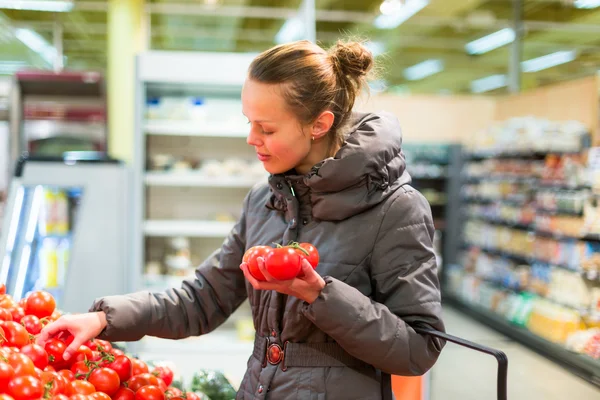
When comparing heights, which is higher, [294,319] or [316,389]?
[294,319]

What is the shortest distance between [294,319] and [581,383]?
4.67 metres

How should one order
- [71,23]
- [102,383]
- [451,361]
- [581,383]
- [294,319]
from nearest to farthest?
1. [294,319]
2. [102,383]
3. [581,383]
4. [451,361]
5. [71,23]

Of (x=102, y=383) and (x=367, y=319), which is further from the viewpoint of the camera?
(x=102, y=383)

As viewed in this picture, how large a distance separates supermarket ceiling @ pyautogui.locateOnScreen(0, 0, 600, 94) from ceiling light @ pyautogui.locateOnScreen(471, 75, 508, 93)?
817 millimetres

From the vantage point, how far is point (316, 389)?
5.01 ft

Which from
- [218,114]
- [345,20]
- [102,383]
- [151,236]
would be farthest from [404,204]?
[345,20]

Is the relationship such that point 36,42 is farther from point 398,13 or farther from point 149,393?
point 149,393

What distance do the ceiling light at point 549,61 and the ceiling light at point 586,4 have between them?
316 centimetres

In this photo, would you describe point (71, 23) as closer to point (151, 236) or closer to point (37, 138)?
point (37, 138)

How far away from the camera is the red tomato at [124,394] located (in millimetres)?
1735

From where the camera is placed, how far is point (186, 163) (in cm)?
533

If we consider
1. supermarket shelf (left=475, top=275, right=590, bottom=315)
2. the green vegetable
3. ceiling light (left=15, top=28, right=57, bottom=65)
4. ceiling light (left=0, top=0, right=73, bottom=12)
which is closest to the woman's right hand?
the green vegetable

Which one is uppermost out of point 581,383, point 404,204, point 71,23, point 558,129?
point 71,23

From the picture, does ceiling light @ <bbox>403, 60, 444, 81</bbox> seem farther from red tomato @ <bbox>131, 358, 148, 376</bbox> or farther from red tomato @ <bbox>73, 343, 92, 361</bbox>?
red tomato @ <bbox>73, 343, 92, 361</bbox>
